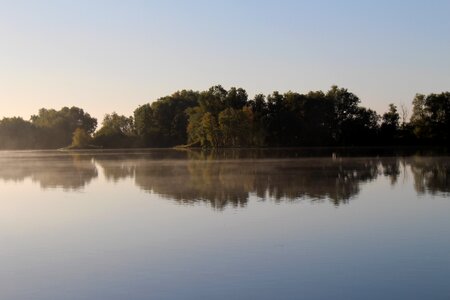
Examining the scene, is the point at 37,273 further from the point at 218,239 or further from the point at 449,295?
the point at 449,295

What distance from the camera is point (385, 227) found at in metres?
15.4

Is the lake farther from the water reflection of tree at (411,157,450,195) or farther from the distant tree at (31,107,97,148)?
the distant tree at (31,107,97,148)

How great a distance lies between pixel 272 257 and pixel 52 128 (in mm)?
128618

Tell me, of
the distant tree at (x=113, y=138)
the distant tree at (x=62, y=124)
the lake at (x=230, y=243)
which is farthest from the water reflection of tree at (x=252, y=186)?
the distant tree at (x=62, y=124)

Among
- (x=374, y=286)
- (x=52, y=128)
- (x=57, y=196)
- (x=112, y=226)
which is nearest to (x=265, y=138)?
(x=52, y=128)

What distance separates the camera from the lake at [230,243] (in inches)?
400

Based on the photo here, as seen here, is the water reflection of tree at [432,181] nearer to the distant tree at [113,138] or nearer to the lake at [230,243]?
the lake at [230,243]

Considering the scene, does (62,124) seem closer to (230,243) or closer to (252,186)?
(252,186)

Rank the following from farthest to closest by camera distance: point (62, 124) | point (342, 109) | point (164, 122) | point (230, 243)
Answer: point (62, 124)
point (164, 122)
point (342, 109)
point (230, 243)

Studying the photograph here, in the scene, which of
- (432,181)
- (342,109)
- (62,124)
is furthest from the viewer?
(62,124)

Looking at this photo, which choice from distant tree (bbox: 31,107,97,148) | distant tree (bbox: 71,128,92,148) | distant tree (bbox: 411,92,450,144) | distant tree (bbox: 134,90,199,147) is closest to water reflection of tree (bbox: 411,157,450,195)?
distant tree (bbox: 411,92,450,144)

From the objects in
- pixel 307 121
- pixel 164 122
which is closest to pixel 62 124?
pixel 164 122

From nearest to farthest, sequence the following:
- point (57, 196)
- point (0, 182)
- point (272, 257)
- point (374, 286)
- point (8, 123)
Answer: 1. point (374, 286)
2. point (272, 257)
3. point (57, 196)
4. point (0, 182)
5. point (8, 123)

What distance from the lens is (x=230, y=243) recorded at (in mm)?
13688
